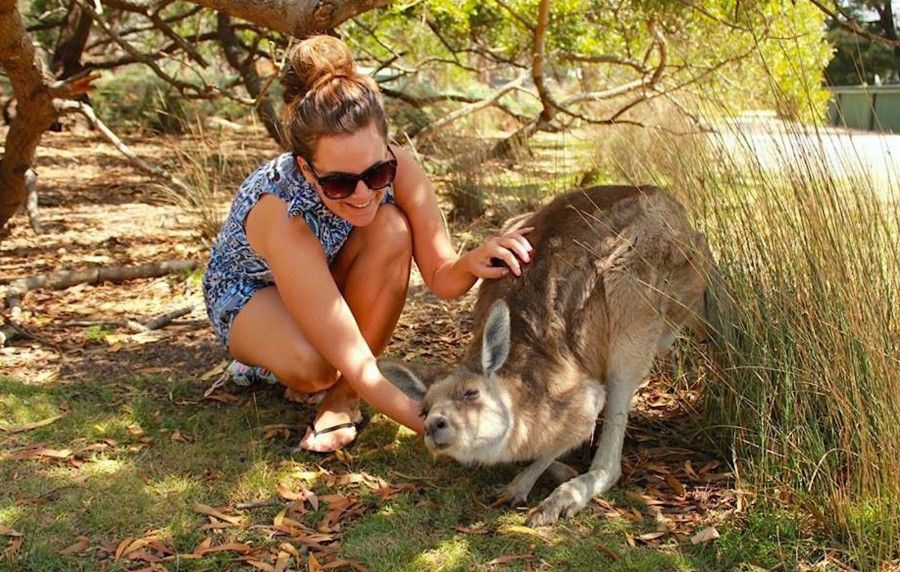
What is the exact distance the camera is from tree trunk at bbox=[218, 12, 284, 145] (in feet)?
21.3

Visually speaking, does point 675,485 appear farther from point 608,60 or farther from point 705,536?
point 608,60

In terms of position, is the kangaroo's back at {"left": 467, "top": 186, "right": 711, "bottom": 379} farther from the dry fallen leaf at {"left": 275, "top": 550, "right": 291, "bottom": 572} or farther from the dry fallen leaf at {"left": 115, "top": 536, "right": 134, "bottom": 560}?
the dry fallen leaf at {"left": 115, "top": 536, "right": 134, "bottom": 560}

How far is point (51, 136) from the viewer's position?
36.4 feet

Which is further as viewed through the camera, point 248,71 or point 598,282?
point 248,71

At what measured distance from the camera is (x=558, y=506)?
2869 mm

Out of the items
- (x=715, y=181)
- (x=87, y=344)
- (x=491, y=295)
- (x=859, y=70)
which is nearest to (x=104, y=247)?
(x=87, y=344)

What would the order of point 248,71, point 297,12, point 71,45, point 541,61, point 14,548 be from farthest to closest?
point 71,45 < point 248,71 < point 541,61 < point 297,12 < point 14,548

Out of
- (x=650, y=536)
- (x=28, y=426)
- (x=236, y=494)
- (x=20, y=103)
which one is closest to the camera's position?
(x=650, y=536)

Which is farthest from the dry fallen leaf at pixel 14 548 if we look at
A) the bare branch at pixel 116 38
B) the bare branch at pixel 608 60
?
the bare branch at pixel 608 60

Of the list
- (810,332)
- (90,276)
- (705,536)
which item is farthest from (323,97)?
(90,276)

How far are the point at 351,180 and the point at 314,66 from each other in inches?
14.7

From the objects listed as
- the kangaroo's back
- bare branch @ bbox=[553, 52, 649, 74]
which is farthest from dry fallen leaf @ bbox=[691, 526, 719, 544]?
bare branch @ bbox=[553, 52, 649, 74]

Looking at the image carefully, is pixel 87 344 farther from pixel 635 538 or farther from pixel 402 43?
pixel 402 43

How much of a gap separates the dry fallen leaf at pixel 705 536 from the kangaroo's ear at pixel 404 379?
3.09 feet
